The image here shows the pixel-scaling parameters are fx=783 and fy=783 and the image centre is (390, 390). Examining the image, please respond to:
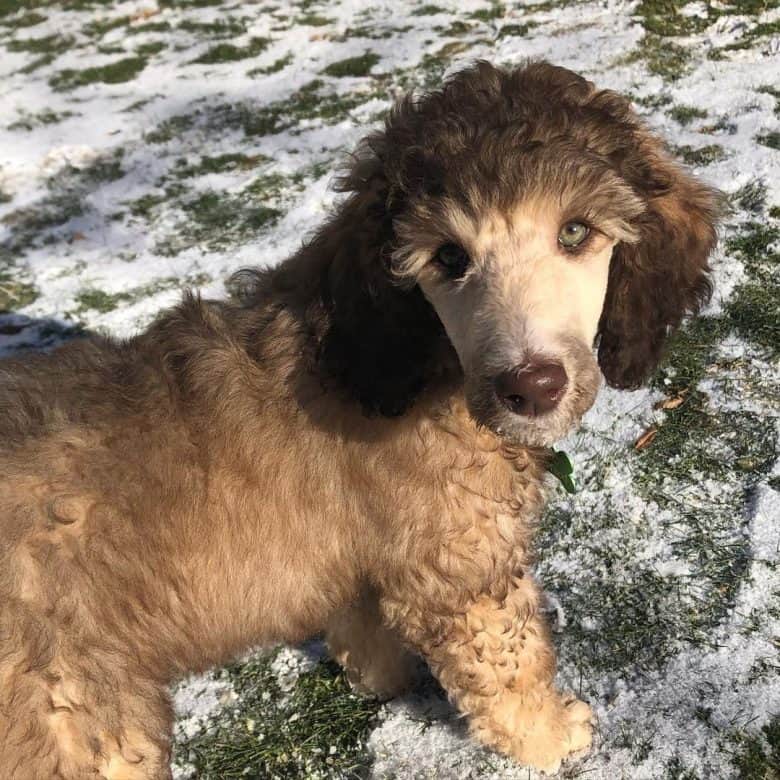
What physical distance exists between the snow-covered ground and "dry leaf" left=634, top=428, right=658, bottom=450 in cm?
3

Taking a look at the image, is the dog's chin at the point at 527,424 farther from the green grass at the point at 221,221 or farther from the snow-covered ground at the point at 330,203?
the green grass at the point at 221,221

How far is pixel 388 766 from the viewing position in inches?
119

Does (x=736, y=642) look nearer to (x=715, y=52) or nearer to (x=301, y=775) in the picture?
(x=301, y=775)

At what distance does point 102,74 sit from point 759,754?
8173 millimetres

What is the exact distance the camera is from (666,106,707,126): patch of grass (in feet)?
17.7

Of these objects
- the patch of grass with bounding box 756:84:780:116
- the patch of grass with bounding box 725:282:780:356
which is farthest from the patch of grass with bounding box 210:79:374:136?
the patch of grass with bounding box 725:282:780:356

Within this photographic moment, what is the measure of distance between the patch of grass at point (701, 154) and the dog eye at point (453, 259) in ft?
11.3

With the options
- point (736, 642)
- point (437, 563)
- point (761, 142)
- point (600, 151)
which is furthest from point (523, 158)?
point (761, 142)

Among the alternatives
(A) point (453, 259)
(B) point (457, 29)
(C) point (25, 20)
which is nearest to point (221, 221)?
(B) point (457, 29)

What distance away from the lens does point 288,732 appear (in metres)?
3.21

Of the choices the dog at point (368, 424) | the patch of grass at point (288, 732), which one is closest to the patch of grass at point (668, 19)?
the dog at point (368, 424)

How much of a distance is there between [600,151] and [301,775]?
254 cm

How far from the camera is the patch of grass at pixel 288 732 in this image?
122 inches

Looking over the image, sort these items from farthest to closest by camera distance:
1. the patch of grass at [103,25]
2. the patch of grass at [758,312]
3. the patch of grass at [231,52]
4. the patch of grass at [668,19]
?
the patch of grass at [103,25]
the patch of grass at [231,52]
the patch of grass at [668,19]
the patch of grass at [758,312]
